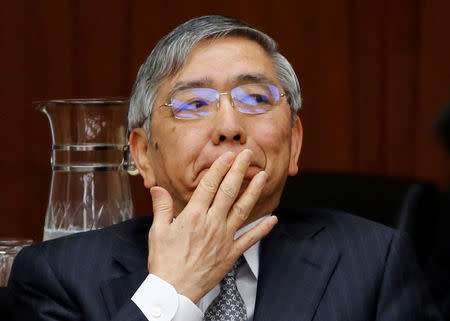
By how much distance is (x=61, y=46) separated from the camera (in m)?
3.44

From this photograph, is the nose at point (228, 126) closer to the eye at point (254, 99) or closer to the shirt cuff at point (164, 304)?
the eye at point (254, 99)

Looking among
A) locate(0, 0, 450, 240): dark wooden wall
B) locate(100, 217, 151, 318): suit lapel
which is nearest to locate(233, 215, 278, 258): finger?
locate(100, 217, 151, 318): suit lapel

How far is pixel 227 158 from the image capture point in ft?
5.11

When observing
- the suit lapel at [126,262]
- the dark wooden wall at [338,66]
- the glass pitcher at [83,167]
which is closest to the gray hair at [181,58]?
the glass pitcher at [83,167]

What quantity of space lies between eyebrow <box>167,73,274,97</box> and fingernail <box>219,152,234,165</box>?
0.17m

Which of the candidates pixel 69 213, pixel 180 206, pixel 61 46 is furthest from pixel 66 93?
pixel 180 206

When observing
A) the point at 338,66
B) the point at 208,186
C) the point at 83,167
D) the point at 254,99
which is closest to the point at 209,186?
the point at 208,186

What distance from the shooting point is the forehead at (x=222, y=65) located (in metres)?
1.66

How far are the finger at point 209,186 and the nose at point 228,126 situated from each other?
5cm

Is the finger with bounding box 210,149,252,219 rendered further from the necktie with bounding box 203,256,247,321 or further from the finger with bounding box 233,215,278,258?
the necktie with bounding box 203,256,247,321

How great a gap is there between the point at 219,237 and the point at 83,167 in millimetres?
501

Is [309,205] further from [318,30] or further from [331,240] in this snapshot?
[318,30]

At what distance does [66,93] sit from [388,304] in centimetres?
220

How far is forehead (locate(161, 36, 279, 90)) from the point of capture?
1657mm
